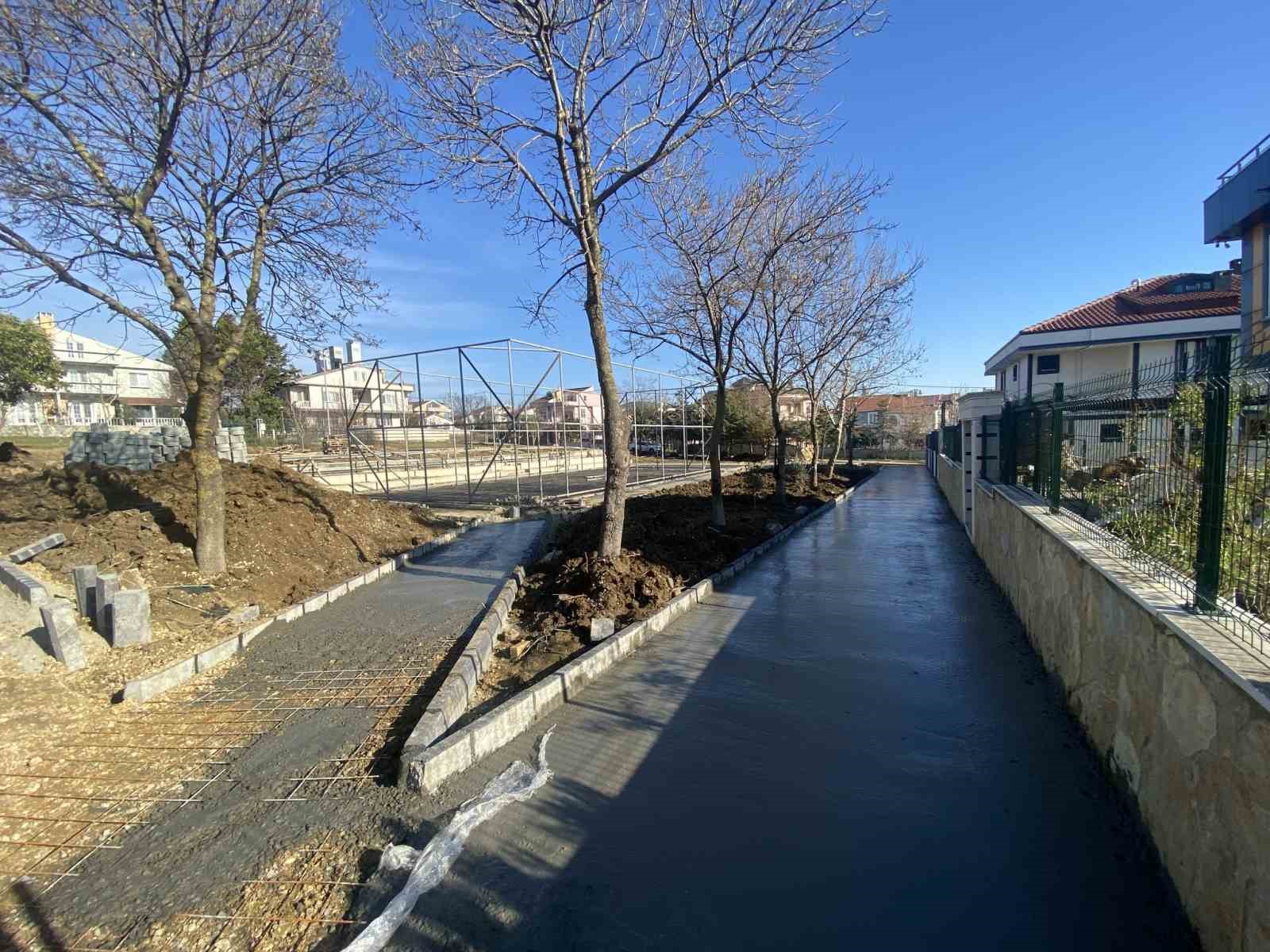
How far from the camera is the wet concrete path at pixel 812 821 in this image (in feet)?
7.68

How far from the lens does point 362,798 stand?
322 cm

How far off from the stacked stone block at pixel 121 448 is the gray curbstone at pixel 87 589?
9.09m

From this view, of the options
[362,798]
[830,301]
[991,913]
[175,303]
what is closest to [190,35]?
[175,303]

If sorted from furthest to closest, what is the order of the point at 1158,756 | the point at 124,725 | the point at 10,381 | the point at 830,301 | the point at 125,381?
the point at 125,381 → the point at 10,381 → the point at 830,301 → the point at 124,725 → the point at 1158,756

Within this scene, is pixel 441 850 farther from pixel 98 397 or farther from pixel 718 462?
pixel 98 397

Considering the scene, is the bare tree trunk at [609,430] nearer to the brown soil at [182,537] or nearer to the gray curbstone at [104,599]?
the brown soil at [182,537]

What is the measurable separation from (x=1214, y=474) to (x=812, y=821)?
91.1 inches

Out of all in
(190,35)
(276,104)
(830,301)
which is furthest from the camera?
(830,301)

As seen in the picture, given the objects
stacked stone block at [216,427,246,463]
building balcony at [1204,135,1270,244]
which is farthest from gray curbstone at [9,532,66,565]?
building balcony at [1204,135,1270,244]

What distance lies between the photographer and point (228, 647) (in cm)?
531

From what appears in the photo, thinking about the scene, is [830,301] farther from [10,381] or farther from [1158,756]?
[10,381]

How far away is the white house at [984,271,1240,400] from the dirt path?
24101 mm

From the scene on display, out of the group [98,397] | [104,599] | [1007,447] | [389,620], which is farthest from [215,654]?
[98,397]

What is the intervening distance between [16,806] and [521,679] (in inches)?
109
